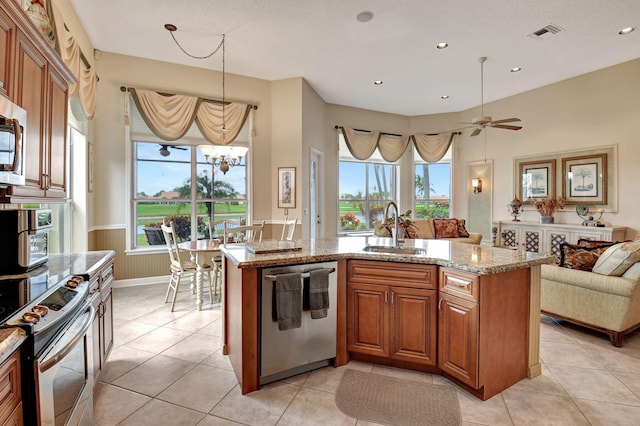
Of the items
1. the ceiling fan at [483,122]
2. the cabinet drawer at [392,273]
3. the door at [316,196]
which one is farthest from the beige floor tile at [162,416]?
the ceiling fan at [483,122]

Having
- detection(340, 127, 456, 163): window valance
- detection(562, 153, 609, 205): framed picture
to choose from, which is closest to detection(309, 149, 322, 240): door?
detection(340, 127, 456, 163): window valance

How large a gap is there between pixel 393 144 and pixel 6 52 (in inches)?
268

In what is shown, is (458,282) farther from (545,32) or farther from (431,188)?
(431,188)

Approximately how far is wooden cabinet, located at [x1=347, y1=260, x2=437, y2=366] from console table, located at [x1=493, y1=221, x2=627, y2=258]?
4066 mm

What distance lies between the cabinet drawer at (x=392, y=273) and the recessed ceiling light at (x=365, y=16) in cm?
293

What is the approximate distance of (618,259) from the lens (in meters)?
2.88

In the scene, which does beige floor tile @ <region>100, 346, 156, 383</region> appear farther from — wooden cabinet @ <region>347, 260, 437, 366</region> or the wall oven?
wooden cabinet @ <region>347, 260, 437, 366</region>

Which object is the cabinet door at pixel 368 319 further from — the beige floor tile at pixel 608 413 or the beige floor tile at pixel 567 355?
the beige floor tile at pixel 567 355

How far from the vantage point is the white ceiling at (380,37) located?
11.8ft

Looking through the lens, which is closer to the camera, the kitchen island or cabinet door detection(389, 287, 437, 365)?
the kitchen island

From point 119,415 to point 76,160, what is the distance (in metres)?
3.47

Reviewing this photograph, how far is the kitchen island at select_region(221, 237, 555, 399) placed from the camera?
2.11 meters

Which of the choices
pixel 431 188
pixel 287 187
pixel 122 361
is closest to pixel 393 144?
pixel 431 188

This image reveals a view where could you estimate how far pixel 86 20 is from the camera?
391cm
